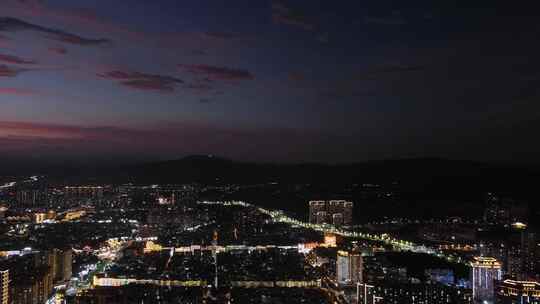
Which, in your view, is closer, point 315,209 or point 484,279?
point 484,279

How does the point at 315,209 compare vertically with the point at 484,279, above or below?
above

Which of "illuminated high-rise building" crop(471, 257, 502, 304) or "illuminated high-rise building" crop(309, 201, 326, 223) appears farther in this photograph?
"illuminated high-rise building" crop(309, 201, 326, 223)

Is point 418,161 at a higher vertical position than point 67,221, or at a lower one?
higher

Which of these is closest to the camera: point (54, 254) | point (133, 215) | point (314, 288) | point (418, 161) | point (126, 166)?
point (314, 288)

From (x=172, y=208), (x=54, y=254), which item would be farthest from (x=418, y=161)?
(x=54, y=254)

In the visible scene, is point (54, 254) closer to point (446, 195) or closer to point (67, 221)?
point (67, 221)

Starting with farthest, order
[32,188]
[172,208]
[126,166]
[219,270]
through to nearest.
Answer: [126,166]
[32,188]
[172,208]
[219,270]

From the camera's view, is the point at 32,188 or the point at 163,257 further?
the point at 32,188

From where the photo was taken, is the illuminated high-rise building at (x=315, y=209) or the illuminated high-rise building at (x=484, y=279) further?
the illuminated high-rise building at (x=315, y=209)
